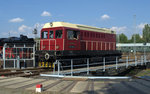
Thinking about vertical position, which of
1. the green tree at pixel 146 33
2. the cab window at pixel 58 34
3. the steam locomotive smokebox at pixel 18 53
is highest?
the green tree at pixel 146 33

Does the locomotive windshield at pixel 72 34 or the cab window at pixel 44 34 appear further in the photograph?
the cab window at pixel 44 34

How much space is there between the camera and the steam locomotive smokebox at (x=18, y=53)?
18.2 m

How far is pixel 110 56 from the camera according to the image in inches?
888

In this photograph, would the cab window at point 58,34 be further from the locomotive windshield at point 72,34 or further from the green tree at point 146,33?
the green tree at point 146,33

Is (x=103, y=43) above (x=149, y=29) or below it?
below

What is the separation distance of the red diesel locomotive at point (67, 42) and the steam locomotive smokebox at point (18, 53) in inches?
81.3

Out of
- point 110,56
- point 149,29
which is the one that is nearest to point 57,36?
point 110,56

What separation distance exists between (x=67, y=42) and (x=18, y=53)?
239 inches

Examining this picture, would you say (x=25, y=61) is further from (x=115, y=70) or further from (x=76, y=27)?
(x=115, y=70)

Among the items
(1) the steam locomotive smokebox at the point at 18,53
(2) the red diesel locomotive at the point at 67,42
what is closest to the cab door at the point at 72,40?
(2) the red diesel locomotive at the point at 67,42

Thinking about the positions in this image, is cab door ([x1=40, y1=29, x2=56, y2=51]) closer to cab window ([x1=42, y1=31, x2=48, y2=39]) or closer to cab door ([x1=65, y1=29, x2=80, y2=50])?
cab window ([x1=42, y1=31, x2=48, y2=39])

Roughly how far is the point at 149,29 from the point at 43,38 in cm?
8126

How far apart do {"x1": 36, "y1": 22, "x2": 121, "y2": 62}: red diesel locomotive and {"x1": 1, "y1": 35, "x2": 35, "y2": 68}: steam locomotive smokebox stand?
81.3 inches

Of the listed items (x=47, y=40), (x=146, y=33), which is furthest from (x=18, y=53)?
(x=146, y=33)
